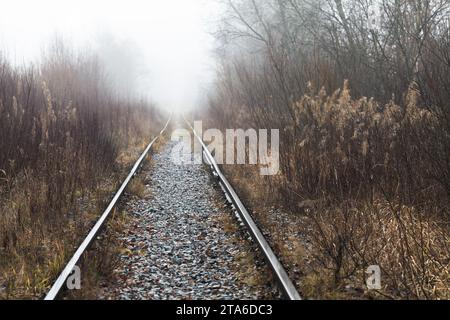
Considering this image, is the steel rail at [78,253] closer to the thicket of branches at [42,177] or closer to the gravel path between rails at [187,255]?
the thicket of branches at [42,177]

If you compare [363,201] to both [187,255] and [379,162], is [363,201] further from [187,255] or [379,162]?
[187,255]

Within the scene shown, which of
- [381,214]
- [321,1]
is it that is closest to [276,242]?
[381,214]

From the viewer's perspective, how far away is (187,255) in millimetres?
4375

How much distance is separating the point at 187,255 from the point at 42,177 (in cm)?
246

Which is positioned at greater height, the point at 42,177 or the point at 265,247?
the point at 42,177

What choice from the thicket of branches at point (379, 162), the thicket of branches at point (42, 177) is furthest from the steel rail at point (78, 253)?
the thicket of branches at point (379, 162)

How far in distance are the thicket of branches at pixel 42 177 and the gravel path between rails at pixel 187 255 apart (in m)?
0.60

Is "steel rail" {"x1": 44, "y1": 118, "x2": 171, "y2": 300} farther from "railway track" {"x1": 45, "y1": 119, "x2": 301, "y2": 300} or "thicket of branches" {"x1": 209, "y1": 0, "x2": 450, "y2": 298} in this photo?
"thicket of branches" {"x1": 209, "y1": 0, "x2": 450, "y2": 298}

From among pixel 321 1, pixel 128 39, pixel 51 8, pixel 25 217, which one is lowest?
pixel 25 217

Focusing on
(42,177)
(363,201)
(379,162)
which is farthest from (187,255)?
(379,162)

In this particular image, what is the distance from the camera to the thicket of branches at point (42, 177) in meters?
3.89
